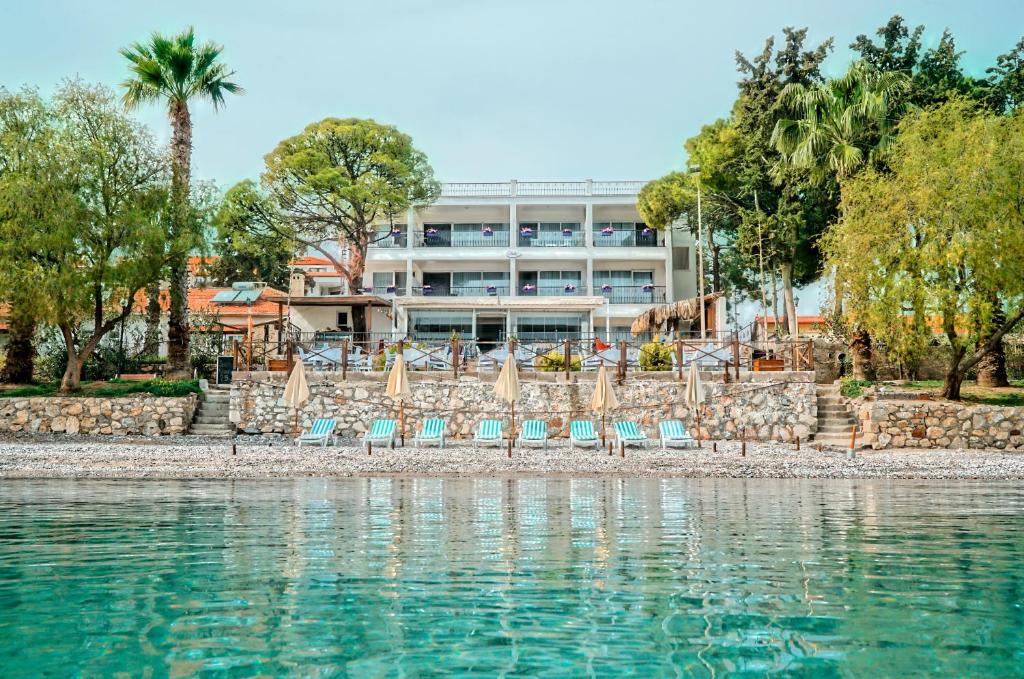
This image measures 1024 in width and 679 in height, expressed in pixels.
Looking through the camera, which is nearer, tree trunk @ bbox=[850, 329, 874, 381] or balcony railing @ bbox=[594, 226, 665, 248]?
tree trunk @ bbox=[850, 329, 874, 381]

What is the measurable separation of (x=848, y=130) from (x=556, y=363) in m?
11.1

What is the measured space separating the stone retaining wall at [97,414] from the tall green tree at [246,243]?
5.66 meters

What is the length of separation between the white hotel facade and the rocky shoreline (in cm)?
2134

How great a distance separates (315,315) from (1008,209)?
25.4m

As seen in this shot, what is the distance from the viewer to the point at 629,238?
42.8 meters

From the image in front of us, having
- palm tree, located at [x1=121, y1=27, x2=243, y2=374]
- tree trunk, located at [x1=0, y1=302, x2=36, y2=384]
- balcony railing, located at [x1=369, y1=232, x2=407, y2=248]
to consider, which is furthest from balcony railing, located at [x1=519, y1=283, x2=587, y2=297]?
tree trunk, located at [x1=0, y1=302, x2=36, y2=384]

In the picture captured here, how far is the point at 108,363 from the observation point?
26.8m

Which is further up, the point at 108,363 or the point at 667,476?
the point at 108,363

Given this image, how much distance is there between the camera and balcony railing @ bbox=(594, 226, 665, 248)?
42.6m

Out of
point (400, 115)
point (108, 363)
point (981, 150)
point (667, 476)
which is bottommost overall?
point (667, 476)

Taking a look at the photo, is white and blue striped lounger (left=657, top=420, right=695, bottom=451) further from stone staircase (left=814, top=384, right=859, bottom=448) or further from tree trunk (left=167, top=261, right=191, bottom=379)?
tree trunk (left=167, top=261, right=191, bottom=379)

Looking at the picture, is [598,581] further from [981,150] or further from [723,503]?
[981,150]

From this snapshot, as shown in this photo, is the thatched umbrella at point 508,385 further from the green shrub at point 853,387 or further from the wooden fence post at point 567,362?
the green shrub at point 853,387

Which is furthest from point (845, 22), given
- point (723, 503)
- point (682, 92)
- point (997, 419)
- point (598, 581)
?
point (598, 581)
